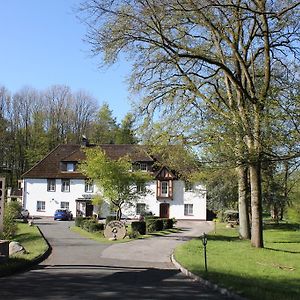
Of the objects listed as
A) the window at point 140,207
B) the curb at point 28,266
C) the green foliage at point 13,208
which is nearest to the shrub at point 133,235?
the green foliage at point 13,208

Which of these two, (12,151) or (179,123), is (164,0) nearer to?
(179,123)

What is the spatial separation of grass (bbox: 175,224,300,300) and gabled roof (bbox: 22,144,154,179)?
41.2 m

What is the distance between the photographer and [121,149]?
68.8 metres

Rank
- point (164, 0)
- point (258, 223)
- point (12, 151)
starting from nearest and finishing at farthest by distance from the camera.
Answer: point (164, 0) < point (258, 223) < point (12, 151)

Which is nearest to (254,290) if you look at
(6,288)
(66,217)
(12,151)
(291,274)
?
(291,274)

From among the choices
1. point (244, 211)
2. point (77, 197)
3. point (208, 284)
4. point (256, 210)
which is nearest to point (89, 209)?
point (77, 197)

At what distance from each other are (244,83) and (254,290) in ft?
57.4

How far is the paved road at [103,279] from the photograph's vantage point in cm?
1149

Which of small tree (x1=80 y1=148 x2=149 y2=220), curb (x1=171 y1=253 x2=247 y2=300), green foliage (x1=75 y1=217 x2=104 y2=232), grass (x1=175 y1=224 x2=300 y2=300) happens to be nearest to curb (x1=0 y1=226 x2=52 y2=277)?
curb (x1=171 y1=253 x2=247 y2=300)

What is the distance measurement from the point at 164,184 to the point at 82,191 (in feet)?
36.6

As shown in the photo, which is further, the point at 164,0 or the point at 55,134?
the point at 55,134

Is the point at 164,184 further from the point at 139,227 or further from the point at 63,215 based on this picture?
the point at 139,227

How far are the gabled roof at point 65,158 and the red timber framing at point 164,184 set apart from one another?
2.42m

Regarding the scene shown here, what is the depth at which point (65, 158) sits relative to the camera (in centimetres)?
6631
